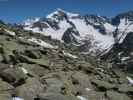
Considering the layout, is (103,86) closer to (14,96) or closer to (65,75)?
(65,75)

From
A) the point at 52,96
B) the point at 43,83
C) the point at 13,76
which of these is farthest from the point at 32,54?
the point at 52,96

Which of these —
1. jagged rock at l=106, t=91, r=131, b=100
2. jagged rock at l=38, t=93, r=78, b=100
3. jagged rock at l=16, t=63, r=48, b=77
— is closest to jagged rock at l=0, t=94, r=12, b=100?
jagged rock at l=38, t=93, r=78, b=100

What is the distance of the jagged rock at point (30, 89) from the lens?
67.9 ft

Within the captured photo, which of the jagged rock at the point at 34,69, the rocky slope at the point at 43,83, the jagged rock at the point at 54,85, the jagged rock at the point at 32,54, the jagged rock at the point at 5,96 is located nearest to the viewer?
the jagged rock at the point at 5,96

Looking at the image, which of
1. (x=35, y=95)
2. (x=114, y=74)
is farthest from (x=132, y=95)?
(x=114, y=74)

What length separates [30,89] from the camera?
2150 centimetres

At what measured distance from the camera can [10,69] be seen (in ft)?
76.9

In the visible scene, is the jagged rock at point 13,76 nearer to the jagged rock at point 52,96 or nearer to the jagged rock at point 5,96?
the jagged rock at point 5,96

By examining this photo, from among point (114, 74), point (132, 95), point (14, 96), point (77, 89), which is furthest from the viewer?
point (114, 74)

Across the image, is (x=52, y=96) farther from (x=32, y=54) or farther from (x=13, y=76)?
(x=32, y=54)

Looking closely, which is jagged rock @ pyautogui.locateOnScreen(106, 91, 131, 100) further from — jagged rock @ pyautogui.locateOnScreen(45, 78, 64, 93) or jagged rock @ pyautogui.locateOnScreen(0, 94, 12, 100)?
jagged rock @ pyautogui.locateOnScreen(0, 94, 12, 100)

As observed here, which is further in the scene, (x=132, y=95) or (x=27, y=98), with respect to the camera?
(x=132, y=95)

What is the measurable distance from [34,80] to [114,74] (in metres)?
16.5

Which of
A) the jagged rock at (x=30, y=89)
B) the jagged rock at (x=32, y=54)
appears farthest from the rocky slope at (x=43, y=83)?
the jagged rock at (x=32, y=54)
